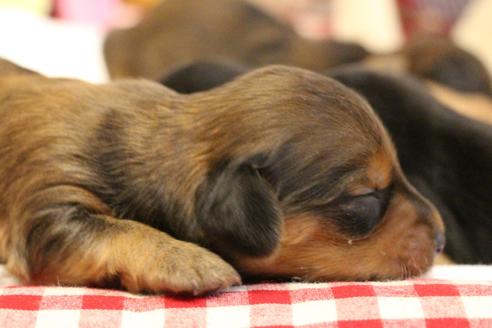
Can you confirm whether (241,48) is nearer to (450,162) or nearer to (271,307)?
(450,162)

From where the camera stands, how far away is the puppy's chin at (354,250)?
6.35ft

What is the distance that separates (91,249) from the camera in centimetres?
187

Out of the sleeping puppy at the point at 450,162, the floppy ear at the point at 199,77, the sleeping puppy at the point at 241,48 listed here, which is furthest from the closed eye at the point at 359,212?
the sleeping puppy at the point at 241,48

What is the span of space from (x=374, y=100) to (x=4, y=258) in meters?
1.25

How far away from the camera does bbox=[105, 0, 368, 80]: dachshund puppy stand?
4238mm

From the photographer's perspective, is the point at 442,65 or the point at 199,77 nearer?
the point at 199,77

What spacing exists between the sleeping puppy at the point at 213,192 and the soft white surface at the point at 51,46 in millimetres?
1878

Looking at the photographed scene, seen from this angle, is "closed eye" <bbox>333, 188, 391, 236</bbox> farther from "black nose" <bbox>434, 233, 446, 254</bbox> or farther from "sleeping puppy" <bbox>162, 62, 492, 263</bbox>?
"sleeping puppy" <bbox>162, 62, 492, 263</bbox>

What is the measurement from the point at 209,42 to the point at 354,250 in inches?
101

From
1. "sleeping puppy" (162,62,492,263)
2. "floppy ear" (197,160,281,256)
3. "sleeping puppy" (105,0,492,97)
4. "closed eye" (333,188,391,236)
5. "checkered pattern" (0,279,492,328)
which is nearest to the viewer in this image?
"checkered pattern" (0,279,492,328)

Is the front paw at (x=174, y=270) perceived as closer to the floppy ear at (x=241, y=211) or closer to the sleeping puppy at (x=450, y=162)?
the floppy ear at (x=241, y=211)

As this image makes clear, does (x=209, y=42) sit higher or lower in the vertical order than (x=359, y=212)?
lower

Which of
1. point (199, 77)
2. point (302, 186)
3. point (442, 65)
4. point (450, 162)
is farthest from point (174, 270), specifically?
point (442, 65)

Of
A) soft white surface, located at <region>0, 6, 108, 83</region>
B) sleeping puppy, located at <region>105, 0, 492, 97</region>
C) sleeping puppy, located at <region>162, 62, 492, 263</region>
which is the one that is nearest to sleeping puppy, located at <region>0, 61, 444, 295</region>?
sleeping puppy, located at <region>162, 62, 492, 263</region>
